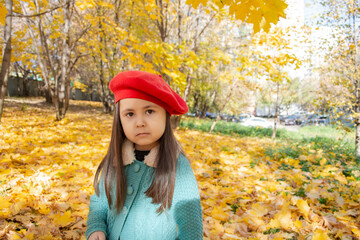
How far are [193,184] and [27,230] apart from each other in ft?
4.36

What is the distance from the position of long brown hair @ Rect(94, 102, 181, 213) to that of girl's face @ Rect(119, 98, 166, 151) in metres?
0.09

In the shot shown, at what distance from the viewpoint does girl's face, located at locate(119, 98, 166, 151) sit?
3.44 ft

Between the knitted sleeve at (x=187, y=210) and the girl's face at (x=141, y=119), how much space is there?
254mm

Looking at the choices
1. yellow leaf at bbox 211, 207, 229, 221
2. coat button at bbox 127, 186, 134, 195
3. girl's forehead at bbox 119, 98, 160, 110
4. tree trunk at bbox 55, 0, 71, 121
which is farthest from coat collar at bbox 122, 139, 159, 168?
tree trunk at bbox 55, 0, 71, 121

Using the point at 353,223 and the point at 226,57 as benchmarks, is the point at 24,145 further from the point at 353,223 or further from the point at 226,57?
the point at 226,57

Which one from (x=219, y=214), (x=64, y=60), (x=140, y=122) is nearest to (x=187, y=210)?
(x=140, y=122)

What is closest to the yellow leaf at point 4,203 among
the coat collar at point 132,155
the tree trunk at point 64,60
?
the coat collar at point 132,155

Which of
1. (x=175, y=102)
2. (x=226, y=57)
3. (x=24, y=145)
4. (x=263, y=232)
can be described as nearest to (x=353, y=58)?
(x=226, y=57)

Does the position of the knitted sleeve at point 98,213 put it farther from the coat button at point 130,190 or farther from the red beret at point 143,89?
the red beret at point 143,89

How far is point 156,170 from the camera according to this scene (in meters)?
1.10

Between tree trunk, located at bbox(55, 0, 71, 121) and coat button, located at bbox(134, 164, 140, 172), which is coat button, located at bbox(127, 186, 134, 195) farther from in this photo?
tree trunk, located at bbox(55, 0, 71, 121)

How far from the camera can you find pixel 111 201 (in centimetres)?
114

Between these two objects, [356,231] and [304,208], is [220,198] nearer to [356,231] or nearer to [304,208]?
[304,208]

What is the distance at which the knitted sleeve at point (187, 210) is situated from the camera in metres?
1.01
